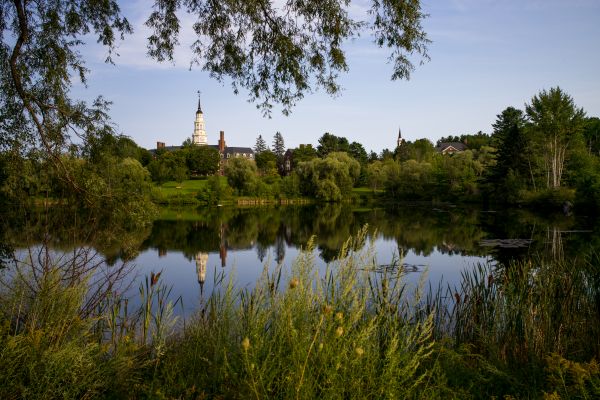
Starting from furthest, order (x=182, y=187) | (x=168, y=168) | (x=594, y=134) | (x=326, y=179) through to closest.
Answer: (x=168, y=168), (x=182, y=187), (x=594, y=134), (x=326, y=179)

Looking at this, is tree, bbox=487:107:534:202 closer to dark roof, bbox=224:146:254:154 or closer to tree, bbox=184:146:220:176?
tree, bbox=184:146:220:176

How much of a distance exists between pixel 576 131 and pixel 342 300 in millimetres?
40581

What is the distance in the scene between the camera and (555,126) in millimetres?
35344

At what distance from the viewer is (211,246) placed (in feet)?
70.2

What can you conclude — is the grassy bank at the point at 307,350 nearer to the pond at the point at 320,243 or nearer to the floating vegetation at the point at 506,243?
the pond at the point at 320,243

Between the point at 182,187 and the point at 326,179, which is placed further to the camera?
the point at 182,187

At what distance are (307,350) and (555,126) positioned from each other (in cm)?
3885

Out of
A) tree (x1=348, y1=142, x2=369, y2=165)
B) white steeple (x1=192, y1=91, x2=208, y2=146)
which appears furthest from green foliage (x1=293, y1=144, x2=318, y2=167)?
white steeple (x1=192, y1=91, x2=208, y2=146)

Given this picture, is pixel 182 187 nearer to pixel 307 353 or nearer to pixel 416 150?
pixel 416 150

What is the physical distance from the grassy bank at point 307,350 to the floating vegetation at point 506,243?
13304mm

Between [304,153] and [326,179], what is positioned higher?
[304,153]

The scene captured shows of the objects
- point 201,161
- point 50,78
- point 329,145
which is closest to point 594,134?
point 329,145

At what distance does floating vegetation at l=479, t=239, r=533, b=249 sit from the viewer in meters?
18.2

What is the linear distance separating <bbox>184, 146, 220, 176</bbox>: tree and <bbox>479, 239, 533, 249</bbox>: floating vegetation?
56.2 metres
